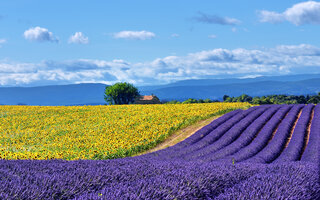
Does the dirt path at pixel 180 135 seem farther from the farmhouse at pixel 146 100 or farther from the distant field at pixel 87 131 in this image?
the farmhouse at pixel 146 100

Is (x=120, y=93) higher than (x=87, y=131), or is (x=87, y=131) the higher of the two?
(x=120, y=93)

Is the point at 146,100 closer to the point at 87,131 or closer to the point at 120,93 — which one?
the point at 120,93

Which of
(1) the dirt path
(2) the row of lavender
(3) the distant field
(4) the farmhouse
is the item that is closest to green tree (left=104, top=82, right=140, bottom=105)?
(4) the farmhouse

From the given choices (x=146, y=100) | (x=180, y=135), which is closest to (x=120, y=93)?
(x=146, y=100)

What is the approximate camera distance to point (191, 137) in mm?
20672

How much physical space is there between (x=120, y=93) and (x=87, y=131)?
2118 inches

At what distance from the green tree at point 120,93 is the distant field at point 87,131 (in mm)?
42365

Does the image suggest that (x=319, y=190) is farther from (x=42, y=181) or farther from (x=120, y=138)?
(x=120, y=138)

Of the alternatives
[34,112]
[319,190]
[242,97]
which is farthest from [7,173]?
[242,97]

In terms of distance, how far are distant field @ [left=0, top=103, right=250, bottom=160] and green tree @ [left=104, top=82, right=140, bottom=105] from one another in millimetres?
42365

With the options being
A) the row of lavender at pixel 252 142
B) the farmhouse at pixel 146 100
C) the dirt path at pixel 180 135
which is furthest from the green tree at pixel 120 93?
the dirt path at pixel 180 135

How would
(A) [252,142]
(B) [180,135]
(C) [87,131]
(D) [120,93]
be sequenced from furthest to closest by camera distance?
(D) [120,93], (C) [87,131], (B) [180,135], (A) [252,142]

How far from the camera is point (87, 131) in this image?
81.0 feet

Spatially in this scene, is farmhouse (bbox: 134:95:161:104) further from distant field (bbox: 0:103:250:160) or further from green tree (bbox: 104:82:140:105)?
distant field (bbox: 0:103:250:160)
